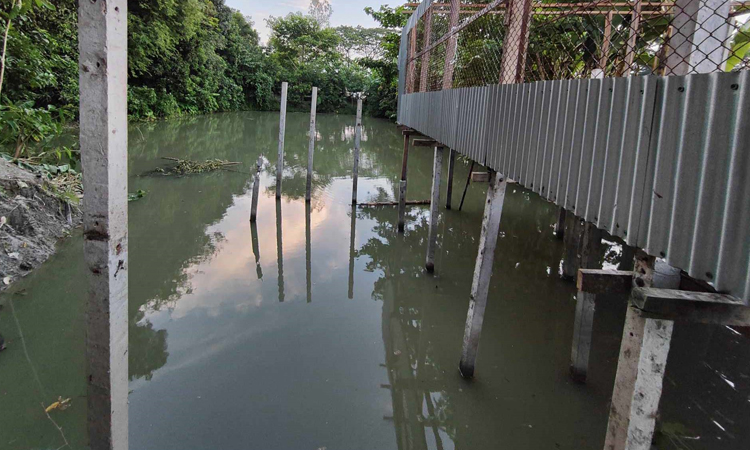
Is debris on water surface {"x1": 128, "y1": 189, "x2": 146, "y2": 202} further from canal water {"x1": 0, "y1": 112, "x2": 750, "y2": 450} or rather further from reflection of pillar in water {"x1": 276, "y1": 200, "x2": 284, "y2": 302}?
reflection of pillar in water {"x1": 276, "y1": 200, "x2": 284, "y2": 302}

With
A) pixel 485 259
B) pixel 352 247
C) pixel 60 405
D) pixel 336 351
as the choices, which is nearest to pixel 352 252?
pixel 352 247

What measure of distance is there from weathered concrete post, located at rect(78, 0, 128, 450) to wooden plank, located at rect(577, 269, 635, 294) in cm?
183

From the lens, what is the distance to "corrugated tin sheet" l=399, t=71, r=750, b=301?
1.51 metres

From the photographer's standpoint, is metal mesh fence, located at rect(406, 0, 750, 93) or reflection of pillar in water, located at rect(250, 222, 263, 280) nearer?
metal mesh fence, located at rect(406, 0, 750, 93)

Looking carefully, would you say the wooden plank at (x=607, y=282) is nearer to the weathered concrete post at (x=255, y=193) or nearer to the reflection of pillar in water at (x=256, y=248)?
the reflection of pillar in water at (x=256, y=248)

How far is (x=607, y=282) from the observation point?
2041 millimetres

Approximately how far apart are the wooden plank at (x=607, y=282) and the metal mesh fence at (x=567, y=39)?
845mm

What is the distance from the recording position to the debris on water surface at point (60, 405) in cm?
350

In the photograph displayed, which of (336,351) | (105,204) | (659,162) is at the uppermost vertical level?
(659,162)

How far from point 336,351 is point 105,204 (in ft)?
10.2

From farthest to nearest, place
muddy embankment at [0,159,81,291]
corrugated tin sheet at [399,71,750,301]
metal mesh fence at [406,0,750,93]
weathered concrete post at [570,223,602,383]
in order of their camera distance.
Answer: muddy embankment at [0,159,81,291]
weathered concrete post at [570,223,602,383]
metal mesh fence at [406,0,750,93]
corrugated tin sheet at [399,71,750,301]

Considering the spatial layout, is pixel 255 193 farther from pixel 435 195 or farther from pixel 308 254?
pixel 435 195

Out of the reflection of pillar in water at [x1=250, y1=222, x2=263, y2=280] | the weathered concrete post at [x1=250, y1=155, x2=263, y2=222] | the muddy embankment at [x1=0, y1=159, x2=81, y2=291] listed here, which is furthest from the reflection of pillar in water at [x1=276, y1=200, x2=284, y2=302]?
the muddy embankment at [x1=0, y1=159, x2=81, y2=291]

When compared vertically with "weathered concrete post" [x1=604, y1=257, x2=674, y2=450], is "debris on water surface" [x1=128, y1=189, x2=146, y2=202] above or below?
below
